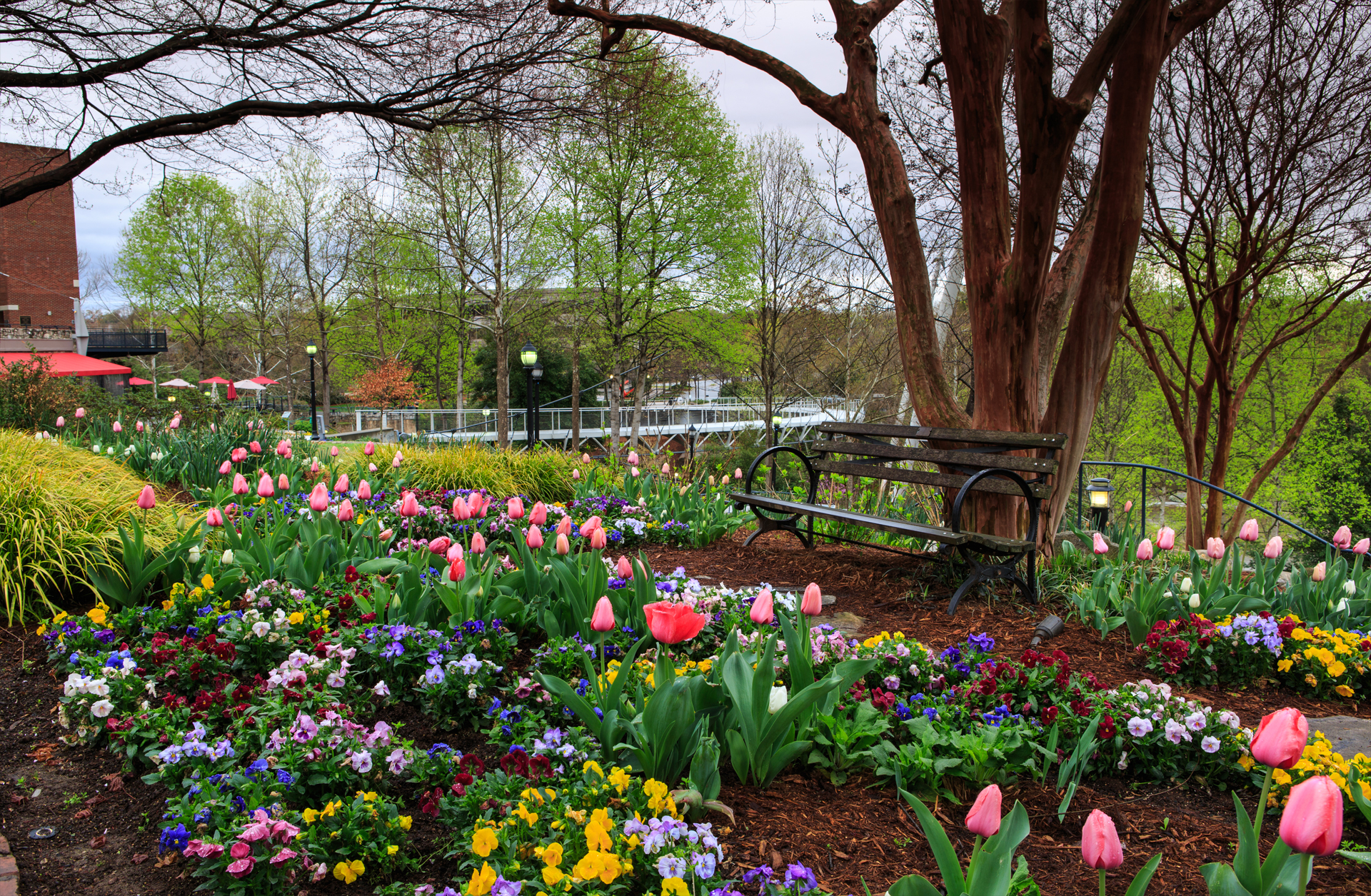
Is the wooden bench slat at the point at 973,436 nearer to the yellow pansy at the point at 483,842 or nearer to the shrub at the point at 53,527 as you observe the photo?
the yellow pansy at the point at 483,842

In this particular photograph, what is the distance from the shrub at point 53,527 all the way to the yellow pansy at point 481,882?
9.20ft

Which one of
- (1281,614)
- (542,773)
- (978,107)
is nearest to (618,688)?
(542,773)

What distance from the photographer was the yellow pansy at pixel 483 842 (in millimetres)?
1607

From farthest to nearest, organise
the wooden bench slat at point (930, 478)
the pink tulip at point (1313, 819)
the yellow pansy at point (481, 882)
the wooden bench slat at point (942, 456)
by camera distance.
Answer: the wooden bench slat at point (930, 478)
the wooden bench slat at point (942, 456)
the yellow pansy at point (481, 882)
the pink tulip at point (1313, 819)

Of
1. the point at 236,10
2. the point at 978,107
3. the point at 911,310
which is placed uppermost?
the point at 236,10

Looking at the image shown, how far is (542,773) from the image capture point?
2.08 metres

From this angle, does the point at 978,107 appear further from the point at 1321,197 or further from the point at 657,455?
the point at 1321,197

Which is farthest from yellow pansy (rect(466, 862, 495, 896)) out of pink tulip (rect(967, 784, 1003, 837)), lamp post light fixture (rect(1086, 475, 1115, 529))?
lamp post light fixture (rect(1086, 475, 1115, 529))

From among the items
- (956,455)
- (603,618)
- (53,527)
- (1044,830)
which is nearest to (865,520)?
(956,455)

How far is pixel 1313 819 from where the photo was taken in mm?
1180

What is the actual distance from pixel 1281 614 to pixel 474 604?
3.78 m

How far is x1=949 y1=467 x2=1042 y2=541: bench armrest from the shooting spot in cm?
420

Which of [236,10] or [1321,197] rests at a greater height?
[236,10]

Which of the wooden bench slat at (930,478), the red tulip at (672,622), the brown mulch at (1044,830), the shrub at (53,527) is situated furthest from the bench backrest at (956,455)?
the shrub at (53,527)
